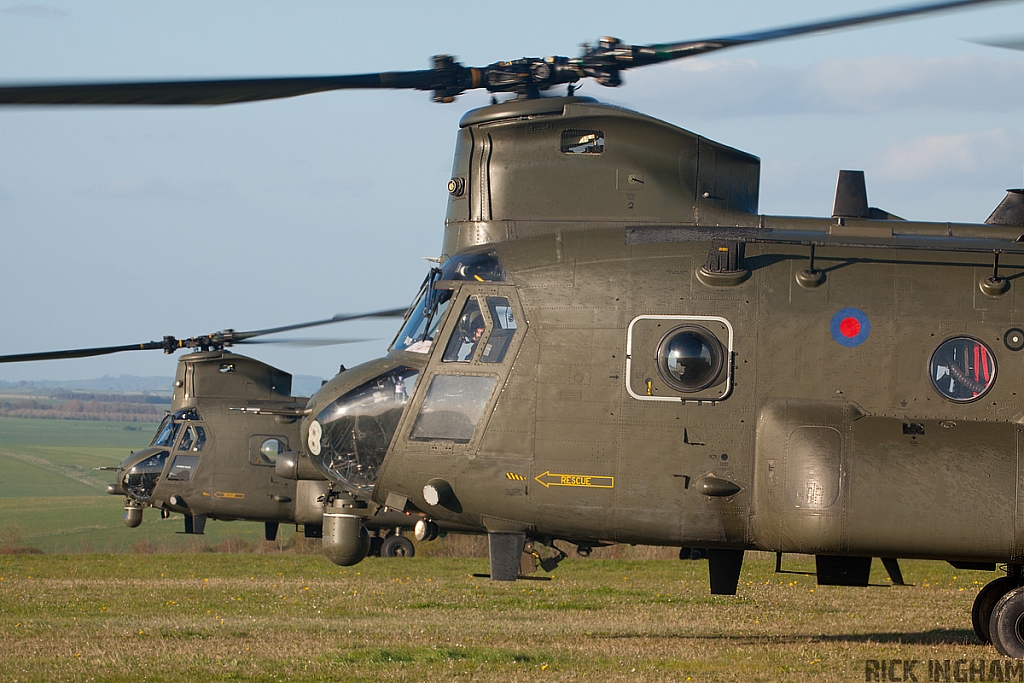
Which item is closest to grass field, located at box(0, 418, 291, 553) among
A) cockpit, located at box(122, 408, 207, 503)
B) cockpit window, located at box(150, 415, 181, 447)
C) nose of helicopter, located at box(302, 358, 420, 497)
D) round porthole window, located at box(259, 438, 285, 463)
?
cockpit window, located at box(150, 415, 181, 447)

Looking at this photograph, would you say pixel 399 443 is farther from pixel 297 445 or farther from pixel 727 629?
pixel 297 445

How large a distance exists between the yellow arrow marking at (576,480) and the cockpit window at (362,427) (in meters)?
1.39

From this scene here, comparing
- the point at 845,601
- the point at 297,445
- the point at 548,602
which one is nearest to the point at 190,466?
the point at 297,445

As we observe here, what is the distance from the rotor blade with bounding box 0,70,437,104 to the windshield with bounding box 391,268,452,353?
1.85m

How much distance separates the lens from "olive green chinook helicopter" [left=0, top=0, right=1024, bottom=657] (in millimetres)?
9305

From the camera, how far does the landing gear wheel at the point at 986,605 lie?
11172mm

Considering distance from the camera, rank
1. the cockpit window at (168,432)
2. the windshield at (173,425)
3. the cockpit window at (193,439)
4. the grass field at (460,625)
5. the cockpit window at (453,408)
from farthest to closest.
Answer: the cockpit window at (168,432) → the windshield at (173,425) → the cockpit window at (193,439) → the grass field at (460,625) → the cockpit window at (453,408)

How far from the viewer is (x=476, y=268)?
34.0ft

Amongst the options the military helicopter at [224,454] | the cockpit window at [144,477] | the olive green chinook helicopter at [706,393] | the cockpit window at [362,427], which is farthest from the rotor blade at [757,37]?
the cockpit window at [144,477]

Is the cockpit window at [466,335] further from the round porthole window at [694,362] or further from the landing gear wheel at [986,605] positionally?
the landing gear wheel at [986,605]

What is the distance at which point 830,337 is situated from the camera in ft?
31.8

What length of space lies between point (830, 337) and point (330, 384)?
4381 mm

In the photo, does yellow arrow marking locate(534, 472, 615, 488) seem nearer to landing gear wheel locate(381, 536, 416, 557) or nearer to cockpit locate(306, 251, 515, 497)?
cockpit locate(306, 251, 515, 497)

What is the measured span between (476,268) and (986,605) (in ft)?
19.2
